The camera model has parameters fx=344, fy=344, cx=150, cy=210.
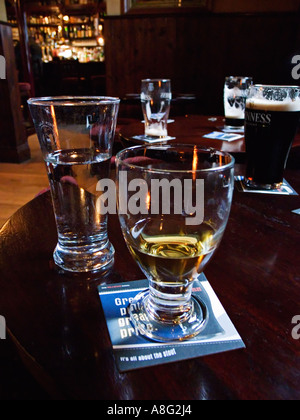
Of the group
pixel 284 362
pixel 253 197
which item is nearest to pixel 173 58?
pixel 253 197

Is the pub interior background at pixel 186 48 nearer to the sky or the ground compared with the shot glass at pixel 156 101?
nearer to the sky

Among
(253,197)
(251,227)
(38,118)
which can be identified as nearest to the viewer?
(38,118)

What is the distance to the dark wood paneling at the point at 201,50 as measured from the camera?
12.1 feet

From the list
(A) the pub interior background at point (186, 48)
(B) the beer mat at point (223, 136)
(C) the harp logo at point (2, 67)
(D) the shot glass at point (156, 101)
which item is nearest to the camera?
(B) the beer mat at point (223, 136)

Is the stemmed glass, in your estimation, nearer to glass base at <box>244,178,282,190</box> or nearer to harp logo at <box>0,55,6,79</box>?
glass base at <box>244,178,282,190</box>

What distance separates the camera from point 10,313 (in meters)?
0.43

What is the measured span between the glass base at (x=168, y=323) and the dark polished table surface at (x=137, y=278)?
4cm

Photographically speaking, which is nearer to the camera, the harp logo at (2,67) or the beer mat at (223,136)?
the beer mat at (223,136)

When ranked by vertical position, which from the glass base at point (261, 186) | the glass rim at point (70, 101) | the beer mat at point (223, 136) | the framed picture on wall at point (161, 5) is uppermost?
the framed picture on wall at point (161, 5)

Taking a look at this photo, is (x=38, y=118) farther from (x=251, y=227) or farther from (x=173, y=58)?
(x=173, y=58)

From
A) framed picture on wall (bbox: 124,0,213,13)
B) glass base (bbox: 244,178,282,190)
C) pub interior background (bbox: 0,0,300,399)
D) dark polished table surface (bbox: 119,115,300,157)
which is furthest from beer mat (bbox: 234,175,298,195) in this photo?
framed picture on wall (bbox: 124,0,213,13)

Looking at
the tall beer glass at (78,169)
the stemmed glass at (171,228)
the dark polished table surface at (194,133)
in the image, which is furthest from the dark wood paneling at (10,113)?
the stemmed glass at (171,228)

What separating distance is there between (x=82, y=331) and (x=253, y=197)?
560 millimetres

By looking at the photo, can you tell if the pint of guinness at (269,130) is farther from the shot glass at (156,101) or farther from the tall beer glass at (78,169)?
the shot glass at (156,101)
